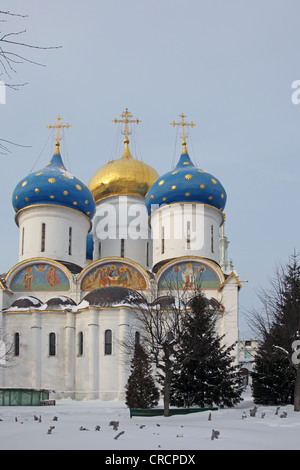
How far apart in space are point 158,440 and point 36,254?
812 inches

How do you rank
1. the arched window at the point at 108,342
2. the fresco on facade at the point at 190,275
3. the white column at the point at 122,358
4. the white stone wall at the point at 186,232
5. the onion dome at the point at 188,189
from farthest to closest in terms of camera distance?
the onion dome at the point at 188,189 → the white stone wall at the point at 186,232 → the fresco on facade at the point at 190,275 → the arched window at the point at 108,342 → the white column at the point at 122,358

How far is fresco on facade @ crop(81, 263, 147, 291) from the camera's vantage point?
28969 mm

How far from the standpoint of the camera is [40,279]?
29.1 meters

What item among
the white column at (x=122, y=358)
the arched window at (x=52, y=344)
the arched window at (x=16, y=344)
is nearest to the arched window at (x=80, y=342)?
the arched window at (x=52, y=344)

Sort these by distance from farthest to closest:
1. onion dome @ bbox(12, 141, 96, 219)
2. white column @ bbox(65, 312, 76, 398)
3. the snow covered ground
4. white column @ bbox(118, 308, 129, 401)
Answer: onion dome @ bbox(12, 141, 96, 219), white column @ bbox(65, 312, 76, 398), white column @ bbox(118, 308, 129, 401), the snow covered ground

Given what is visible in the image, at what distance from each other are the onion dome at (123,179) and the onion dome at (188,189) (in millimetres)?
3597

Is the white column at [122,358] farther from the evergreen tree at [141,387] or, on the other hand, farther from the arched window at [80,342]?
the evergreen tree at [141,387]

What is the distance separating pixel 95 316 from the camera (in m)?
26.4

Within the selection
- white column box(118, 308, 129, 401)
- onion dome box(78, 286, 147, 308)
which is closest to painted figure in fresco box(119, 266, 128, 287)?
onion dome box(78, 286, 147, 308)

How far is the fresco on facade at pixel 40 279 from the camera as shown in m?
29.0

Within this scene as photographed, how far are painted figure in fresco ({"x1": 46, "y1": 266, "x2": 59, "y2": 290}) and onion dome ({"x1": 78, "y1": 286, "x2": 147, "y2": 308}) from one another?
223 centimetres

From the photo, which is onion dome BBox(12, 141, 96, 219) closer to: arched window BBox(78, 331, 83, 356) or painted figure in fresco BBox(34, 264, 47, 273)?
painted figure in fresco BBox(34, 264, 47, 273)
